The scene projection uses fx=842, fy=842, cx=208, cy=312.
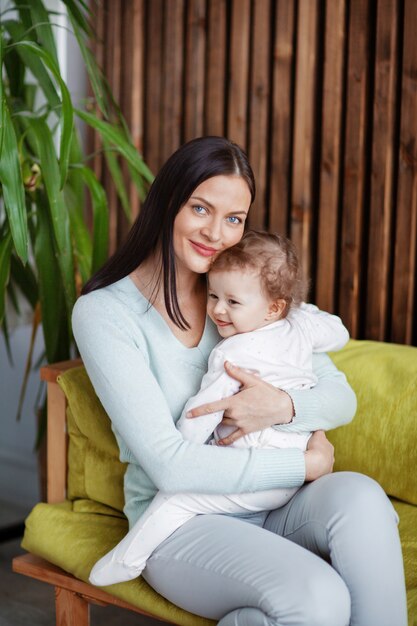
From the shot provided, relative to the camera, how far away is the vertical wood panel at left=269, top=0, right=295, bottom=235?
2.44m

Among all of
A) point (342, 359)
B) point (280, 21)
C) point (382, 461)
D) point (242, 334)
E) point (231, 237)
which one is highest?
point (280, 21)

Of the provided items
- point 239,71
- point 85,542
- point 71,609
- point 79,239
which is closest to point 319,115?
point 239,71

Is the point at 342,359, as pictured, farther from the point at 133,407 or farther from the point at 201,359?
the point at 133,407

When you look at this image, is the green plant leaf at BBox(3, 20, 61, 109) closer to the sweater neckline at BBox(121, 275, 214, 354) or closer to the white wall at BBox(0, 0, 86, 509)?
the sweater neckline at BBox(121, 275, 214, 354)

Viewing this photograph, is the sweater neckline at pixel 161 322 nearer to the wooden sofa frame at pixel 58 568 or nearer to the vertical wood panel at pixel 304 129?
the wooden sofa frame at pixel 58 568

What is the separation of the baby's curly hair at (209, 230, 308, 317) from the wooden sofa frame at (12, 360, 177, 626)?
555 millimetres

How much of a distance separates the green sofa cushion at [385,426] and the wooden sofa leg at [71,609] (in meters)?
0.67

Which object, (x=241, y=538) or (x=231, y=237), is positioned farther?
(x=231, y=237)

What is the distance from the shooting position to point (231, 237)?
1739 mm

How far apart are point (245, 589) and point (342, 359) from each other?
785 mm

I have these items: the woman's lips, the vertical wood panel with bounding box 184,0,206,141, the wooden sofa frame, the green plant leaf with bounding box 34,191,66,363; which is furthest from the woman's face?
the vertical wood panel with bounding box 184,0,206,141

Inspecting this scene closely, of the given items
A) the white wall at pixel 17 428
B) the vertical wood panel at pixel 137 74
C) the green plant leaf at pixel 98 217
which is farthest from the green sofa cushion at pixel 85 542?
the vertical wood panel at pixel 137 74

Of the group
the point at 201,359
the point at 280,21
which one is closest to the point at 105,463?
the point at 201,359

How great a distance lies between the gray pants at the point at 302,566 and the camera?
55.6 inches
